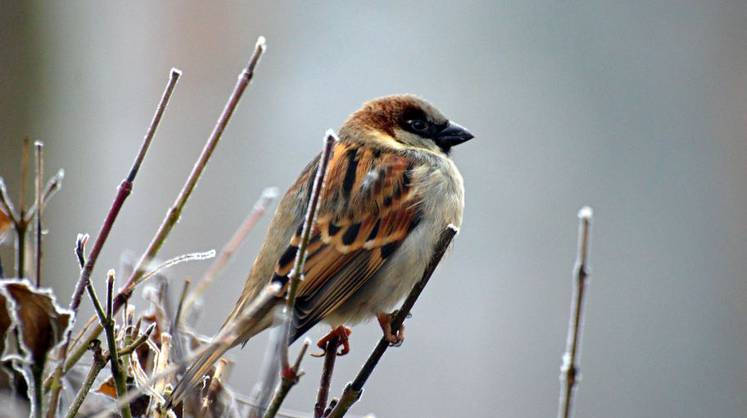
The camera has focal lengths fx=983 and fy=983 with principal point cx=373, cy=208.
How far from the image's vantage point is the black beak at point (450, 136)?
2.70 m

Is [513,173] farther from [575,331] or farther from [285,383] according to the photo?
[285,383]

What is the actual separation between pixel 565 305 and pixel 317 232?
238 centimetres

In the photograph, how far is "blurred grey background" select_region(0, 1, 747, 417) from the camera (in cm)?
418

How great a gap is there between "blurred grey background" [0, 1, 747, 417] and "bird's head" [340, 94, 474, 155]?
1766mm

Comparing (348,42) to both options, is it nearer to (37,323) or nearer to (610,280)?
(610,280)

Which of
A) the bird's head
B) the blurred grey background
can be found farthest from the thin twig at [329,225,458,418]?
the blurred grey background

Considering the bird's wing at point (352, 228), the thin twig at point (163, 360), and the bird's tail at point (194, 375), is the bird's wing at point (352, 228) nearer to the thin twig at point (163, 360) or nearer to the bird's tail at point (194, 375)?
the bird's tail at point (194, 375)

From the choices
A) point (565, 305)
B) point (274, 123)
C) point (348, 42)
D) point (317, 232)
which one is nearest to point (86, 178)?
point (274, 123)

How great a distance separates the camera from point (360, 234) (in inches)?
90.2

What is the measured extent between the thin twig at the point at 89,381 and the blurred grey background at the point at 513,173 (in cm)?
300

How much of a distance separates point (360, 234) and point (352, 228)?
2cm

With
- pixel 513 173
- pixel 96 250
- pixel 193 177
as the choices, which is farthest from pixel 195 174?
pixel 513 173

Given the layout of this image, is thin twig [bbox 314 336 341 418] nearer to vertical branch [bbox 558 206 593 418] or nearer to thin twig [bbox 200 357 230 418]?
thin twig [bbox 200 357 230 418]

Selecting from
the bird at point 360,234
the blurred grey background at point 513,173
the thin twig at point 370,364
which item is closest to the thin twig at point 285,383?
the thin twig at point 370,364
